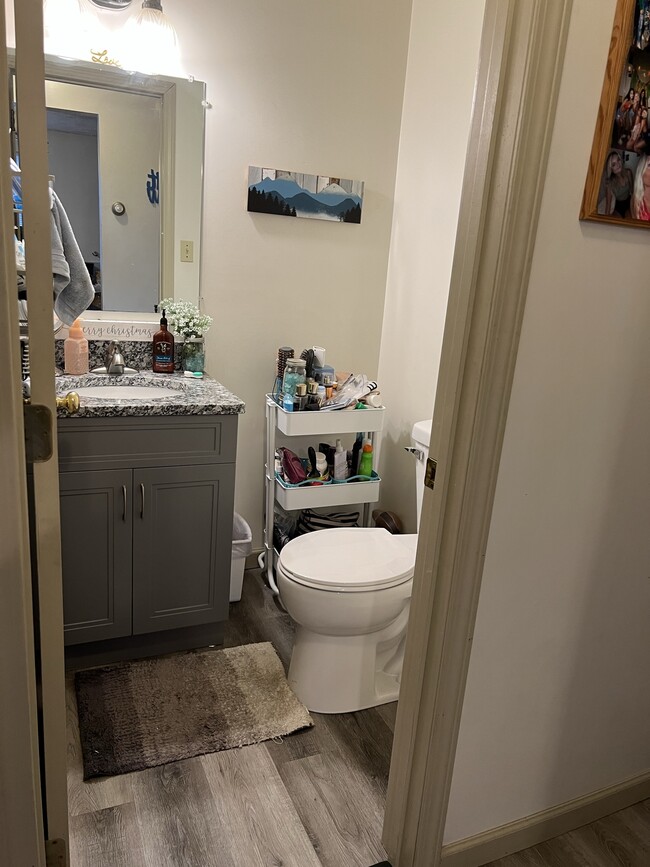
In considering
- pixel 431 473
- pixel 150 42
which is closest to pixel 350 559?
pixel 431 473

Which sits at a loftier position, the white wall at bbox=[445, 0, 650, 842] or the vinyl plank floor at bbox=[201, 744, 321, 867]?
the white wall at bbox=[445, 0, 650, 842]

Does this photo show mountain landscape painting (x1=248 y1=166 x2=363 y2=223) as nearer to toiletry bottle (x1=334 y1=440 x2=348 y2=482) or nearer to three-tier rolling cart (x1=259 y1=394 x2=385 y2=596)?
three-tier rolling cart (x1=259 y1=394 x2=385 y2=596)

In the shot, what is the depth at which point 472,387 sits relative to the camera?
3.70 feet

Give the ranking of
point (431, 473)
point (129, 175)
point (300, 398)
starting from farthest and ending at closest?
point (300, 398) < point (129, 175) < point (431, 473)

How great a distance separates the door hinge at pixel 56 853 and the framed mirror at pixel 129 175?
1.69 m

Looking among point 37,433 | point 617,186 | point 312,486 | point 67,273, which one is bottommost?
point 312,486

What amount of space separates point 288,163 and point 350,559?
1567 millimetres

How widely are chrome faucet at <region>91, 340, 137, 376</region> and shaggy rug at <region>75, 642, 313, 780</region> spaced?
1.01m

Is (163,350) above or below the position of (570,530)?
above

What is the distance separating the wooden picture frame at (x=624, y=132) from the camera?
3.37ft

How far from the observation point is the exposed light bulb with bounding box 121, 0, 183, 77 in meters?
2.08

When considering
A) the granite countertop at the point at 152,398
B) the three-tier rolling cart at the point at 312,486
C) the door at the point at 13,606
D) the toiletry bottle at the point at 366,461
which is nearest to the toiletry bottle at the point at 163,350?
the granite countertop at the point at 152,398

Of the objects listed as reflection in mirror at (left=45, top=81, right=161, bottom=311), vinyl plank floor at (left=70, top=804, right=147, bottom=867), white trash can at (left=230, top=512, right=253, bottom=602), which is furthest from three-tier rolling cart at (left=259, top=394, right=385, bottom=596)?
vinyl plank floor at (left=70, top=804, right=147, bottom=867)

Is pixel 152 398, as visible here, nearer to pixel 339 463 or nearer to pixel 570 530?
pixel 339 463
